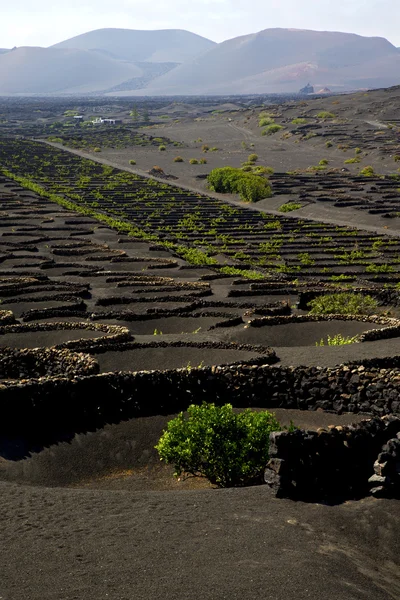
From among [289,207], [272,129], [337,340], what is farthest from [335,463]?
[272,129]

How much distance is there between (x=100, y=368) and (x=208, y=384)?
5871mm

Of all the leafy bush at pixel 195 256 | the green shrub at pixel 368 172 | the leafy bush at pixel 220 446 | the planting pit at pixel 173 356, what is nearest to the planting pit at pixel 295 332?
the planting pit at pixel 173 356

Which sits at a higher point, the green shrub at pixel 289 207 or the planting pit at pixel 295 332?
the planting pit at pixel 295 332

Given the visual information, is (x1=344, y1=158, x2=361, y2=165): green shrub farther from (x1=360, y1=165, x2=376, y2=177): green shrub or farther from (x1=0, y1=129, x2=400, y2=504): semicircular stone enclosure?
(x1=0, y1=129, x2=400, y2=504): semicircular stone enclosure

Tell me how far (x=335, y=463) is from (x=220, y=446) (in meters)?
3.88

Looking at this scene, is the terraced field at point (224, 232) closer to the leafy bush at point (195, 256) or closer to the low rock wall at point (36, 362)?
the leafy bush at point (195, 256)

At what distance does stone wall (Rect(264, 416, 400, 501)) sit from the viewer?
18.8 metres

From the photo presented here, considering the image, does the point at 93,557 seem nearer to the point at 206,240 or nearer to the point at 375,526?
the point at 375,526

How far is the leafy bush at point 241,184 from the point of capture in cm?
10944

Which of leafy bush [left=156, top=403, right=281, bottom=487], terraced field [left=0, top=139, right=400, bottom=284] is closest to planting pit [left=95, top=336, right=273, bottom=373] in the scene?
leafy bush [left=156, top=403, right=281, bottom=487]

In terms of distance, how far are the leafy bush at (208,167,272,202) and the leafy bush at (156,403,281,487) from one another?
289 ft

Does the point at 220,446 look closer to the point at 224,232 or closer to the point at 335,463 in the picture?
the point at 335,463

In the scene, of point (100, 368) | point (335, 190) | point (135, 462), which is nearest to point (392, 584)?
point (135, 462)

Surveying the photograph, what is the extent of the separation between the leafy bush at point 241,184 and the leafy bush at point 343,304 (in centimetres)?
6266
